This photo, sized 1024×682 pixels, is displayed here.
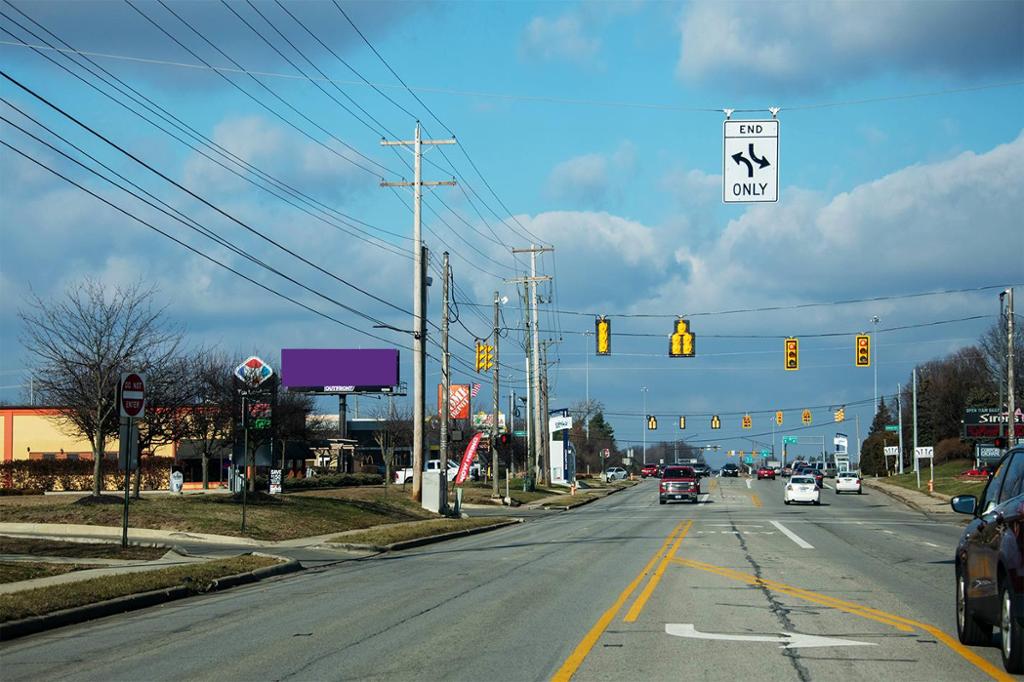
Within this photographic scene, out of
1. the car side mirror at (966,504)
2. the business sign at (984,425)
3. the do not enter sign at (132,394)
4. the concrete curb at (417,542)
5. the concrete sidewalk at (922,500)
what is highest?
the do not enter sign at (132,394)

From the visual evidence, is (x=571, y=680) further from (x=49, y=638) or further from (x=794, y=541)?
(x=794, y=541)

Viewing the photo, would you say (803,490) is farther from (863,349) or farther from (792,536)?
(792,536)

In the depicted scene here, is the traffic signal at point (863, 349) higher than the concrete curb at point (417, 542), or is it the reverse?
the traffic signal at point (863, 349)

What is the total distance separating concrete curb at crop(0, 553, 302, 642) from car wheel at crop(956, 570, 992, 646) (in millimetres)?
10552

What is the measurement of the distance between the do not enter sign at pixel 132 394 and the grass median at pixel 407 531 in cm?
762

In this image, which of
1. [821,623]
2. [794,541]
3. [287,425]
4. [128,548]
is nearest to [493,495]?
[287,425]

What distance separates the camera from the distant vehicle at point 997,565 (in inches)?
358

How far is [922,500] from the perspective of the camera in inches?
2375

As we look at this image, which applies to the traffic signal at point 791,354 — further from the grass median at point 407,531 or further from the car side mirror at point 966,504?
the car side mirror at point 966,504

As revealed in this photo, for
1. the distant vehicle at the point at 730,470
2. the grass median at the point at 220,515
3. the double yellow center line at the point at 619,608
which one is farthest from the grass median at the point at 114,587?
the distant vehicle at the point at 730,470

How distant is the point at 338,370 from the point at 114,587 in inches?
3102

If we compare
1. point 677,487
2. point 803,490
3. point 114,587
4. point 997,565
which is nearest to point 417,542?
point 114,587

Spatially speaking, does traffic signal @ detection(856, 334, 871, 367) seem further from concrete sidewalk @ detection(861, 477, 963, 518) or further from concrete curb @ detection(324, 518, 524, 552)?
concrete curb @ detection(324, 518, 524, 552)

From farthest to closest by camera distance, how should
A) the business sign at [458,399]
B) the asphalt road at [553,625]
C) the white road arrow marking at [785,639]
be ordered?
the business sign at [458,399] < the white road arrow marking at [785,639] < the asphalt road at [553,625]
